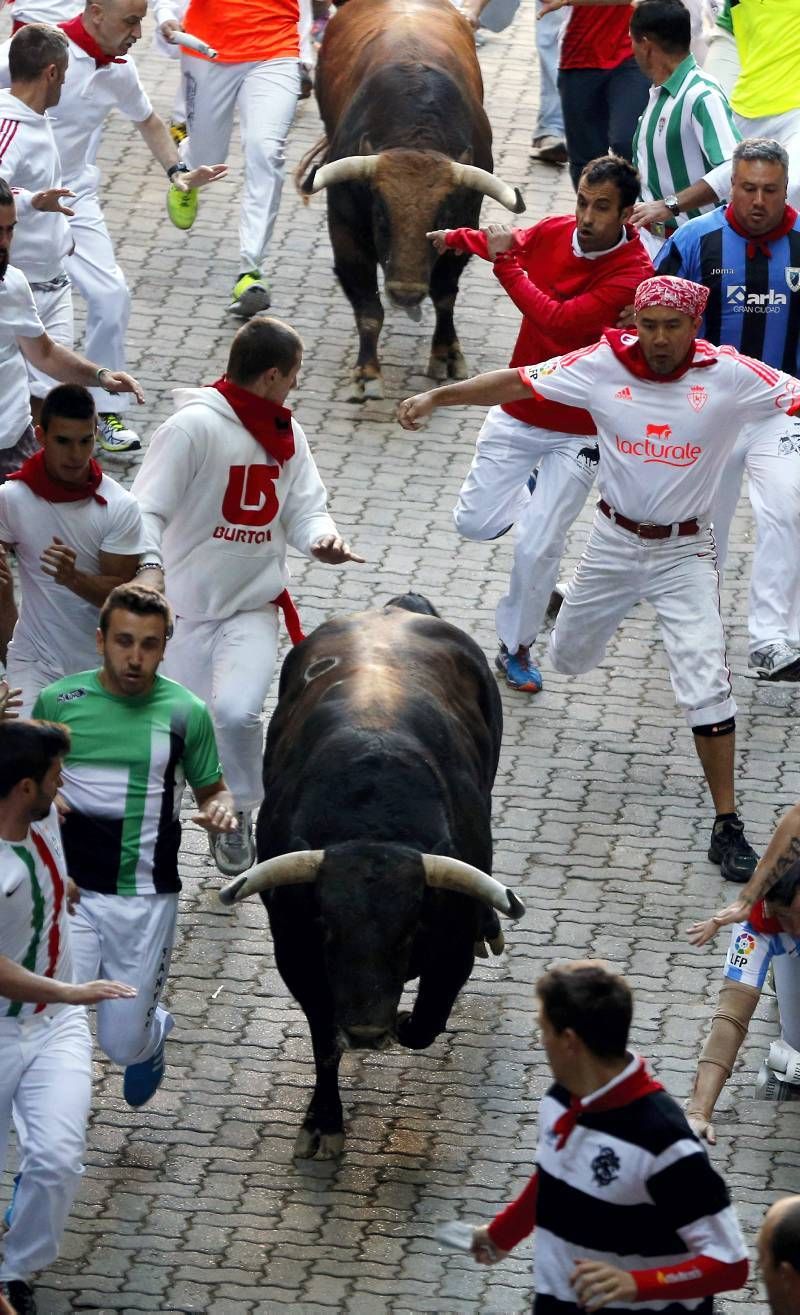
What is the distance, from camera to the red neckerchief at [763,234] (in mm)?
9641

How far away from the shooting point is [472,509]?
10.2 m

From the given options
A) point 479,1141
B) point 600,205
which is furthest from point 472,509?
point 479,1141

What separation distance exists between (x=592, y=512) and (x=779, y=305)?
235 cm

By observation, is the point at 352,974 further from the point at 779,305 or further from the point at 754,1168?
the point at 779,305

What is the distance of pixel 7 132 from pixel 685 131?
331 cm

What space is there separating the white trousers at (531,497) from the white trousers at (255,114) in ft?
11.4

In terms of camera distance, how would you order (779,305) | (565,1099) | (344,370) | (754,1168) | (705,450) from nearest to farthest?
(565,1099) → (754,1168) → (705,450) → (779,305) → (344,370)

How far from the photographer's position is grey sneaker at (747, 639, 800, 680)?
9.07m

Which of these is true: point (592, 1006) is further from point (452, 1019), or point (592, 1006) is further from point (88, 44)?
point (88, 44)

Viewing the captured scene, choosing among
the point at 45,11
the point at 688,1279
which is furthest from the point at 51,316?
the point at 688,1279

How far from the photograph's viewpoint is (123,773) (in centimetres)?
688

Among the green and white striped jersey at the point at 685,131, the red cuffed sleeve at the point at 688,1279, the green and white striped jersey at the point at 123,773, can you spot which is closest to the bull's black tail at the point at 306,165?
the green and white striped jersey at the point at 685,131

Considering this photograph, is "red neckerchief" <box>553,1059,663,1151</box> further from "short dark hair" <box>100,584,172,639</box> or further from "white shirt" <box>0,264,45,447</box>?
"white shirt" <box>0,264,45,447</box>

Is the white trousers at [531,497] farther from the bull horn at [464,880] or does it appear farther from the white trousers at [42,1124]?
the white trousers at [42,1124]
